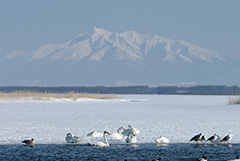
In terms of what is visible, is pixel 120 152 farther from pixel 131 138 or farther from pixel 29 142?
pixel 29 142

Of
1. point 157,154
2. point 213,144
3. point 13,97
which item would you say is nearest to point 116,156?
point 157,154

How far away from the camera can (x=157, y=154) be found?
15.3 m

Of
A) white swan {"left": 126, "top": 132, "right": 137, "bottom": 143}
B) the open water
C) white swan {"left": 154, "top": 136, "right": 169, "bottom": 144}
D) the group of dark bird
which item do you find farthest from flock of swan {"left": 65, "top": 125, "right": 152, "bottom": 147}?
the group of dark bird

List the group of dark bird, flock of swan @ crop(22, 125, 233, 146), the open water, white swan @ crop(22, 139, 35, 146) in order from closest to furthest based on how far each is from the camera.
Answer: the open water < white swan @ crop(22, 139, 35, 146) < flock of swan @ crop(22, 125, 233, 146) < the group of dark bird

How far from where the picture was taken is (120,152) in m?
15.8

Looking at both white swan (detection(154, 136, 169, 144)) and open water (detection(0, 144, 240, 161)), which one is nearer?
open water (detection(0, 144, 240, 161))

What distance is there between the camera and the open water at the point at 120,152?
576 inches

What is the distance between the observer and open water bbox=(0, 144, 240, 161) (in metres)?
14.6

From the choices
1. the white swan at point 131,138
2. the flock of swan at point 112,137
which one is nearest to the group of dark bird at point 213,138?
the white swan at point 131,138

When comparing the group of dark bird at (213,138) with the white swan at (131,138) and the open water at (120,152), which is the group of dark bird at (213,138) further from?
the white swan at (131,138)

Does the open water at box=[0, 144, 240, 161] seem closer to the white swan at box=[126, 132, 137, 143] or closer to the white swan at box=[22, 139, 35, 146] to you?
the white swan at box=[22, 139, 35, 146]

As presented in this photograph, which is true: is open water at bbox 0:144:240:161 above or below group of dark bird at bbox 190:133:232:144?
below

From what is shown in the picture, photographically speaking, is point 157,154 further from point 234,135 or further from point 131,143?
point 234,135

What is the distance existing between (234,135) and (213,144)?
6.22 ft
